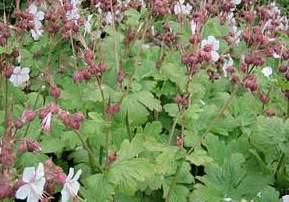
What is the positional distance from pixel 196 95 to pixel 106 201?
0.75 meters

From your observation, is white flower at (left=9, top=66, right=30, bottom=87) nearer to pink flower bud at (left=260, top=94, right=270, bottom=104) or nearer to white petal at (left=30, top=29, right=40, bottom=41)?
white petal at (left=30, top=29, right=40, bottom=41)

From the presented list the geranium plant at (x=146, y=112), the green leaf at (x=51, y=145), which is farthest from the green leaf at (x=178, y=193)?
the green leaf at (x=51, y=145)

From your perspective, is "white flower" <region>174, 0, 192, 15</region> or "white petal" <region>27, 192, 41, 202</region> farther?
"white flower" <region>174, 0, 192, 15</region>

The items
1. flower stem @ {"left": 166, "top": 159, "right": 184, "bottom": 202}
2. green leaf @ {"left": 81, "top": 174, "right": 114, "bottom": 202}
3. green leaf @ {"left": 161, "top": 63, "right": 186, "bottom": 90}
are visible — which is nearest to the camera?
green leaf @ {"left": 81, "top": 174, "right": 114, "bottom": 202}

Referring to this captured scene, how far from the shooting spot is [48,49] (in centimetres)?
304

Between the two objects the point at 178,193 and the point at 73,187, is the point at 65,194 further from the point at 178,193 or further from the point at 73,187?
the point at 178,193

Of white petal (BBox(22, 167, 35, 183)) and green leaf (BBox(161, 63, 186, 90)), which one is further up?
white petal (BBox(22, 167, 35, 183))

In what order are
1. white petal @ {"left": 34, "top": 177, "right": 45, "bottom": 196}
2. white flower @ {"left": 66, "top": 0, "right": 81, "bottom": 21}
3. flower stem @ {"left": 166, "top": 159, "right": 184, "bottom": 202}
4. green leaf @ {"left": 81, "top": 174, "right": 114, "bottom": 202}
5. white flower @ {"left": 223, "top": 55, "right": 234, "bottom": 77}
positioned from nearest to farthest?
white petal @ {"left": 34, "top": 177, "right": 45, "bottom": 196} < green leaf @ {"left": 81, "top": 174, "right": 114, "bottom": 202} < flower stem @ {"left": 166, "top": 159, "right": 184, "bottom": 202} < white flower @ {"left": 66, "top": 0, "right": 81, "bottom": 21} < white flower @ {"left": 223, "top": 55, "right": 234, "bottom": 77}

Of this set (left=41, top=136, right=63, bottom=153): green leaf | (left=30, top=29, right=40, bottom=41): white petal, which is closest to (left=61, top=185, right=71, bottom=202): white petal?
(left=41, top=136, right=63, bottom=153): green leaf

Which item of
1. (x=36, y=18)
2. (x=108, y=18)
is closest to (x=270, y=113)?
(x=108, y=18)

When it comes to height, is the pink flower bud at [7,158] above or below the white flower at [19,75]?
above

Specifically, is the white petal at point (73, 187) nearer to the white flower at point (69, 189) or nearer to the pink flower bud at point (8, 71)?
the white flower at point (69, 189)

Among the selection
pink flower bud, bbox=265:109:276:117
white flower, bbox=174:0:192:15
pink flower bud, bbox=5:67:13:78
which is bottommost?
pink flower bud, bbox=265:109:276:117

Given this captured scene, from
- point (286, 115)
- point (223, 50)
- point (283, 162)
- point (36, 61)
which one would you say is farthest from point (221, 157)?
point (36, 61)
